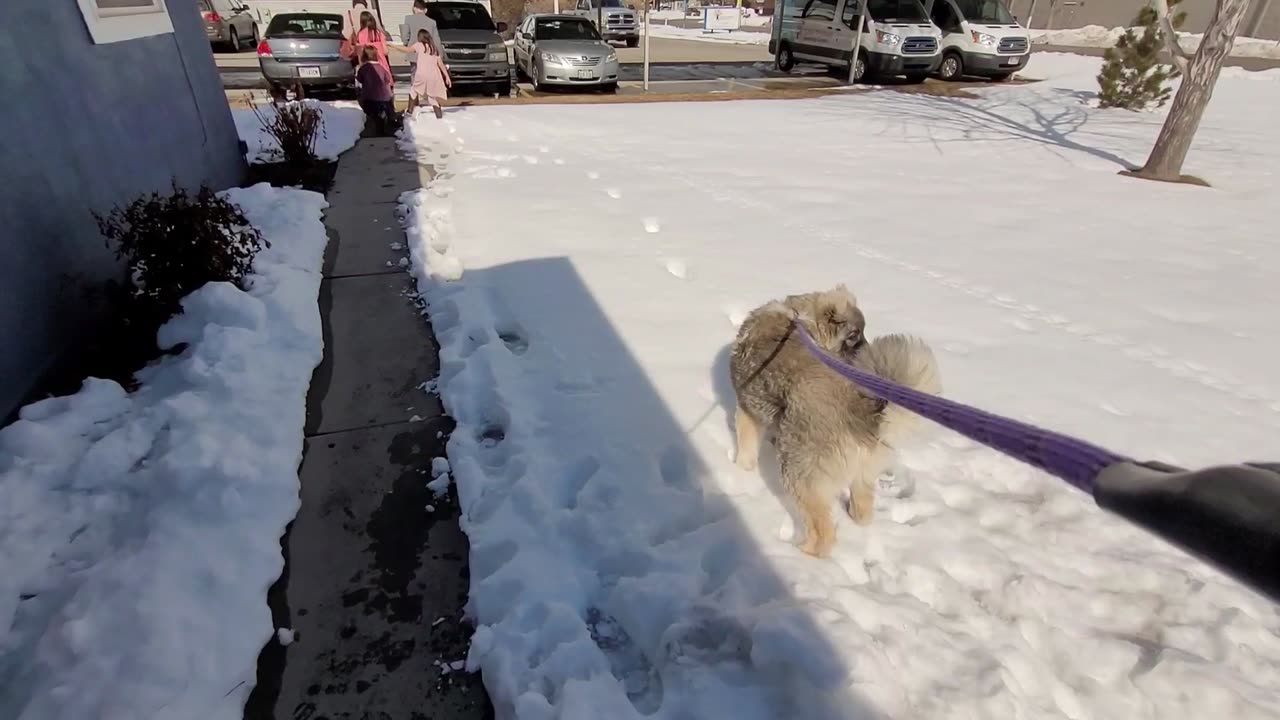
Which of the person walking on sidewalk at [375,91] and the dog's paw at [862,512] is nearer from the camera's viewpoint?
the dog's paw at [862,512]

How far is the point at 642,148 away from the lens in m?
8.73

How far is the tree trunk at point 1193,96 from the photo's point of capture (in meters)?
7.02

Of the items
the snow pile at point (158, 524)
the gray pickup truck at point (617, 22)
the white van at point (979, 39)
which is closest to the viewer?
the snow pile at point (158, 524)

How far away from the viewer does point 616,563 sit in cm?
229

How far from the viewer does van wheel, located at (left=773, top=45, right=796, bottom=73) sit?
18.6 metres

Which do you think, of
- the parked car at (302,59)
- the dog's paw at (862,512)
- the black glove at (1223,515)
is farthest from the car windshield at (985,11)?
the black glove at (1223,515)

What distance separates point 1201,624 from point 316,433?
3899 mm

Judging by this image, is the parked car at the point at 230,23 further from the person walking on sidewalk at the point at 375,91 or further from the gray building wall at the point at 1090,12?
the gray building wall at the point at 1090,12

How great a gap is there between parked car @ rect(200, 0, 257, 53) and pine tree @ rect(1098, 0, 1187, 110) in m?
26.6

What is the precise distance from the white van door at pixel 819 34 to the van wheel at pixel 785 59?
0.44m

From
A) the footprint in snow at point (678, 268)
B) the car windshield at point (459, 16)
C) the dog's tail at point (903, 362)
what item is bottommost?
the footprint in snow at point (678, 268)

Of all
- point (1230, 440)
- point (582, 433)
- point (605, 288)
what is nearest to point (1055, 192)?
point (1230, 440)

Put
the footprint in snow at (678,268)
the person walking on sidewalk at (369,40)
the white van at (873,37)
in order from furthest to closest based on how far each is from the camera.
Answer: the white van at (873,37)
the person walking on sidewalk at (369,40)
the footprint in snow at (678,268)

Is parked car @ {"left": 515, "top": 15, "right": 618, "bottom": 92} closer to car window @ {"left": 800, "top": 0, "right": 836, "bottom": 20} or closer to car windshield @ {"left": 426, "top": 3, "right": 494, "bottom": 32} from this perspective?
car windshield @ {"left": 426, "top": 3, "right": 494, "bottom": 32}
